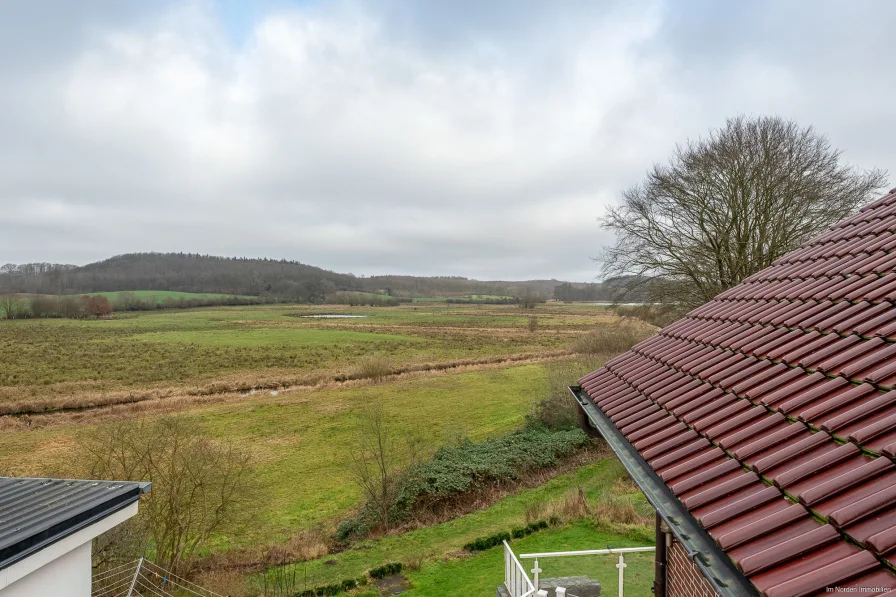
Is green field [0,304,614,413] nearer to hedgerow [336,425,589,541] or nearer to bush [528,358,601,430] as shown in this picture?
bush [528,358,601,430]

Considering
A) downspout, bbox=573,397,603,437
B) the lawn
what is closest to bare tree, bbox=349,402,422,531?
the lawn

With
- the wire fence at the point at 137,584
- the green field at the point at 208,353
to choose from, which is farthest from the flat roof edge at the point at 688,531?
the green field at the point at 208,353

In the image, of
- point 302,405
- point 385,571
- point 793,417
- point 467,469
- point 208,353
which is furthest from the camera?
point 208,353

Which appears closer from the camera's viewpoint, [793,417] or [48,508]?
[793,417]

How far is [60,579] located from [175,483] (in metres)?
8.61

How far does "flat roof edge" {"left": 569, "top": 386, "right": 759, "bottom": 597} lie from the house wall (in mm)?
4233

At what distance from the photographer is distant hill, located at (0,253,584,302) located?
132 meters

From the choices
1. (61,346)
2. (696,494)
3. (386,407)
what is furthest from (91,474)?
(61,346)

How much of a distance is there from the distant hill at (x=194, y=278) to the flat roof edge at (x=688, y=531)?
14558 centimetres

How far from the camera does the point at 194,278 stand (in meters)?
156

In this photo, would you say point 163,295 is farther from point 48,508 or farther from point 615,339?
point 48,508

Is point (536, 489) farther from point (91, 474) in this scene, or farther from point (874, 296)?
point (874, 296)

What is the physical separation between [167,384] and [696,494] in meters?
36.8

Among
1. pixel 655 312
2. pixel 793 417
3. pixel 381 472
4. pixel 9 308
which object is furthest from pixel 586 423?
pixel 9 308
